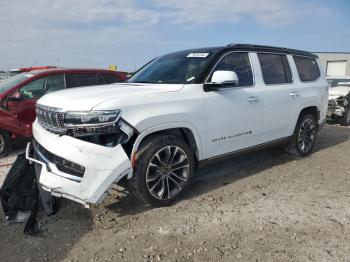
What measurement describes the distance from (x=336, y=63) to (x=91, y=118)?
132 feet

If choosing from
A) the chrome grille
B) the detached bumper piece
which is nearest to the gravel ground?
the detached bumper piece

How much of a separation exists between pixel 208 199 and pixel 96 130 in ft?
5.78

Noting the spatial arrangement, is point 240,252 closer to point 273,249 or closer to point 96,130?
point 273,249

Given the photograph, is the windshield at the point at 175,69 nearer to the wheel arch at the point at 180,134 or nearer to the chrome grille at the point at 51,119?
the wheel arch at the point at 180,134

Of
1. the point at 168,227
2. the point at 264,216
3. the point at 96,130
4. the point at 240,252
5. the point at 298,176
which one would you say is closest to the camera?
the point at 240,252

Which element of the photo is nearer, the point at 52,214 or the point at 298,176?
the point at 52,214

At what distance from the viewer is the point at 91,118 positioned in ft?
11.3

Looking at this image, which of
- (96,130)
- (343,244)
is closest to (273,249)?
(343,244)

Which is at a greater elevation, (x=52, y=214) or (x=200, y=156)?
(x=200, y=156)

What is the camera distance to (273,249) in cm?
325

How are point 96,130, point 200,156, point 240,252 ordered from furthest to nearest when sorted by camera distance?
point 200,156 → point 96,130 → point 240,252

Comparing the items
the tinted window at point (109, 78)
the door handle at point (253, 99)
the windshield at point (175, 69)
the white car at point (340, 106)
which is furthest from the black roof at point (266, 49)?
the white car at point (340, 106)

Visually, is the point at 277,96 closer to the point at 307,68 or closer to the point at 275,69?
the point at 275,69

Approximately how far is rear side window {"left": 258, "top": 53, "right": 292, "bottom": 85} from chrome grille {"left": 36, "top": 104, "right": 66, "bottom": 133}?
310cm
